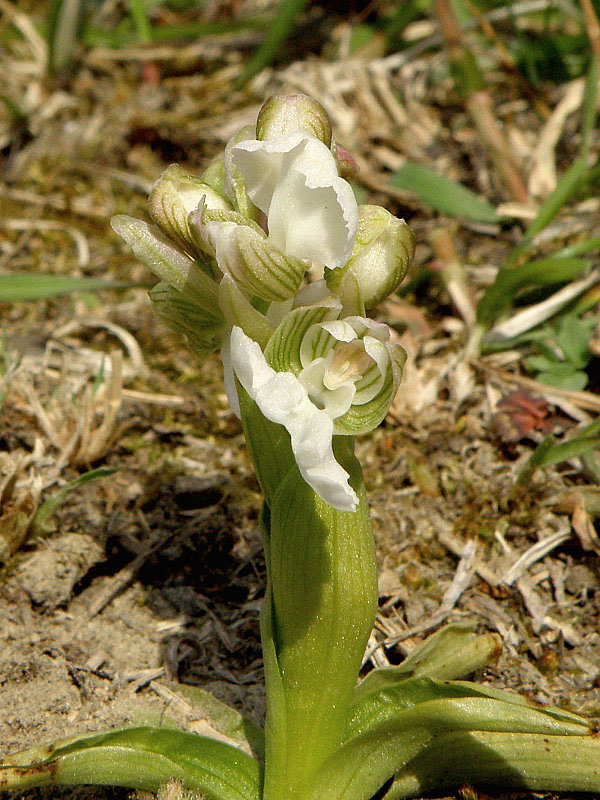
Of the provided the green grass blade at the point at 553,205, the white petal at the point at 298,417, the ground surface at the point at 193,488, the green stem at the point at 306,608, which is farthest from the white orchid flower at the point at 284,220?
the green grass blade at the point at 553,205

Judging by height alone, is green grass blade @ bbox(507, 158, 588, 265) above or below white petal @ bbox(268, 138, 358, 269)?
below

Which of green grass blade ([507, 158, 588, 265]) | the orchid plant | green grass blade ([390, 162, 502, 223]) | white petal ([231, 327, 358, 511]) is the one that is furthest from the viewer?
green grass blade ([390, 162, 502, 223])

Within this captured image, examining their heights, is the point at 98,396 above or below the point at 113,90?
below

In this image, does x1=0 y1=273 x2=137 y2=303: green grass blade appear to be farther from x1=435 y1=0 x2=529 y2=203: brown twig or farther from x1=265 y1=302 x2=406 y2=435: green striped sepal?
x1=435 y1=0 x2=529 y2=203: brown twig

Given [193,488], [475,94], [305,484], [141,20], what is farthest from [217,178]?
[141,20]

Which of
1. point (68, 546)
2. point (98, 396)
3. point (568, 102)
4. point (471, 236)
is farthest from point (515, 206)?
point (68, 546)

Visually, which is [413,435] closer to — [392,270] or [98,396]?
[98,396]

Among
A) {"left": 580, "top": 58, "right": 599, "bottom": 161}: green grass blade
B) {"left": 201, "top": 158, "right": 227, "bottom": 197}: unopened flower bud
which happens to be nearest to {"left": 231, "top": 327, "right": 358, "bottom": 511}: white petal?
{"left": 201, "top": 158, "right": 227, "bottom": 197}: unopened flower bud
